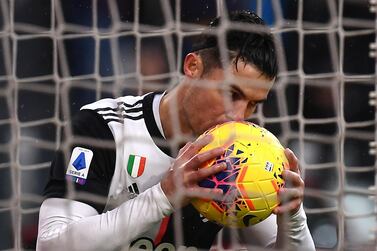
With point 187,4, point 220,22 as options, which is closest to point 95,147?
point 220,22

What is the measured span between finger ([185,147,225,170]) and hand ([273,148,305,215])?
0.13 m

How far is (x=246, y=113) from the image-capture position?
1.58 metres

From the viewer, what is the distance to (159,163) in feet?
5.48

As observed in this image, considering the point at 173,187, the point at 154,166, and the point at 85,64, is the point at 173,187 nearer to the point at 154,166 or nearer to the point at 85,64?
the point at 154,166

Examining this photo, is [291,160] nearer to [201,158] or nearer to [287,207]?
[287,207]

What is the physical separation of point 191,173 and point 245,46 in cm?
33

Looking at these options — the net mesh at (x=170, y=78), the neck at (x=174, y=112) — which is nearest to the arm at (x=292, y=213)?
the neck at (x=174, y=112)

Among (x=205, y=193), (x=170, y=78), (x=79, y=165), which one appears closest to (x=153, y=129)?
(x=79, y=165)

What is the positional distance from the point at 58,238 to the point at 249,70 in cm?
48

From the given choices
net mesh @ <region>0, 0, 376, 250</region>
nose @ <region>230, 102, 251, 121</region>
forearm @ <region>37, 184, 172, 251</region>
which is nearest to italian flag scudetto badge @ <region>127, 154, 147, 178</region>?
forearm @ <region>37, 184, 172, 251</region>

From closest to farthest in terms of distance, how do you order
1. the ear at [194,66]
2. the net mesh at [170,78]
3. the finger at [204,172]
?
the finger at [204,172] < the ear at [194,66] < the net mesh at [170,78]

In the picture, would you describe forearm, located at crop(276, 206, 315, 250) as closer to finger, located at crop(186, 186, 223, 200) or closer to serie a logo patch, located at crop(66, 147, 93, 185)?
finger, located at crop(186, 186, 223, 200)

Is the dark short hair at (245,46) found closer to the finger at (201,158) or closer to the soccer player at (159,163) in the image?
the soccer player at (159,163)

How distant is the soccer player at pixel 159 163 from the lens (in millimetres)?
1490
